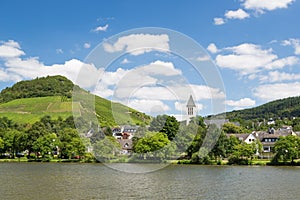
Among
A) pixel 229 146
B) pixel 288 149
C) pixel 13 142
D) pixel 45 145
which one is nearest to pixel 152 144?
pixel 229 146

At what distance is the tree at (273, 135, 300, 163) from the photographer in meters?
48.7

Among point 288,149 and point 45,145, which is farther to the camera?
point 45,145

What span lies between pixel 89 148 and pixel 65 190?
3487 centimetres

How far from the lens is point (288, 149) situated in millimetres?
48719

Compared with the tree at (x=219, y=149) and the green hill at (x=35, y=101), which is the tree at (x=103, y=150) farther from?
the green hill at (x=35, y=101)

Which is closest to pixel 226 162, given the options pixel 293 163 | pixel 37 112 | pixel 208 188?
pixel 293 163

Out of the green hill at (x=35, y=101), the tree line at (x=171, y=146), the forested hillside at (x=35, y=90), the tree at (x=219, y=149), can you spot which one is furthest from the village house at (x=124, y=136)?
the forested hillside at (x=35, y=90)

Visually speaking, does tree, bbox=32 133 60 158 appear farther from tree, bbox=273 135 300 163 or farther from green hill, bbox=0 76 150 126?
green hill, bbox=0 76 150 126

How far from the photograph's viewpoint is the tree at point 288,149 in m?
48.7

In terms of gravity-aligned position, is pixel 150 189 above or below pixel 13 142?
below

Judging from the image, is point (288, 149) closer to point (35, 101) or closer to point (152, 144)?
point (152, 144)

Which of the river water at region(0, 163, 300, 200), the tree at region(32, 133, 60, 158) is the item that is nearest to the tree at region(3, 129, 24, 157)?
the tree at region(32, 133, 60, 158)

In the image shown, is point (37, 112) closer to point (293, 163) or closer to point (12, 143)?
point (12, 143)

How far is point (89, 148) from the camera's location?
59812 mm
